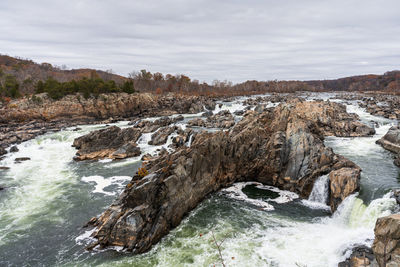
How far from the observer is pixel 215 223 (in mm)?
15961

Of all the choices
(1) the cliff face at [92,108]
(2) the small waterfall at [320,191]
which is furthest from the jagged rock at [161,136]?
(1) the cliff face at [92,108]

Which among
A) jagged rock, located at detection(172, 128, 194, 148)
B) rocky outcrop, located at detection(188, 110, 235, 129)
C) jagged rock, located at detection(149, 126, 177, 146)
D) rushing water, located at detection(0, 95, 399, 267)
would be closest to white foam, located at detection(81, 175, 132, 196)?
rushing water, located at detection(0, 95, 399, 267)

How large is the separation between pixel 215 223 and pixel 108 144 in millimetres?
22866

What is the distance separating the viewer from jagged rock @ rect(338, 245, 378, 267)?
1103 centimetres

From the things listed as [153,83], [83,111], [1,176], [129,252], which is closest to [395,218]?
[129,252]

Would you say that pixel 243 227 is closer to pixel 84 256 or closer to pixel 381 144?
pixel 84 256

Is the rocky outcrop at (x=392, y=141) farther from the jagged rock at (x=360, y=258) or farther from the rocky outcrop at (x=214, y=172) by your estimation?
the jagged rock at (x=360, y=258)

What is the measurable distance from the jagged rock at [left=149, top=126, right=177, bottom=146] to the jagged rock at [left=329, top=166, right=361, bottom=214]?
79.0 feet

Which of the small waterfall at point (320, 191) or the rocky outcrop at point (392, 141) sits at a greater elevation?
the rocky outcrop at point (392, 141)

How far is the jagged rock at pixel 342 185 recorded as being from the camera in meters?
16.2

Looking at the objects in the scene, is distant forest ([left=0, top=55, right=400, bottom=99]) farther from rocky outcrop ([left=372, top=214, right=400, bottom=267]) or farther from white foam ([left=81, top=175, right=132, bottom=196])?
rocky outcrop ([left=372, top=214, right=400, bottom=267])

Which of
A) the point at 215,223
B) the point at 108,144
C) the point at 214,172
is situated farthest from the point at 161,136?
the point at 215,223

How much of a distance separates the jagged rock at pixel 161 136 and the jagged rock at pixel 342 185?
24074 millimetres

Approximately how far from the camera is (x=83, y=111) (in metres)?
57.2
